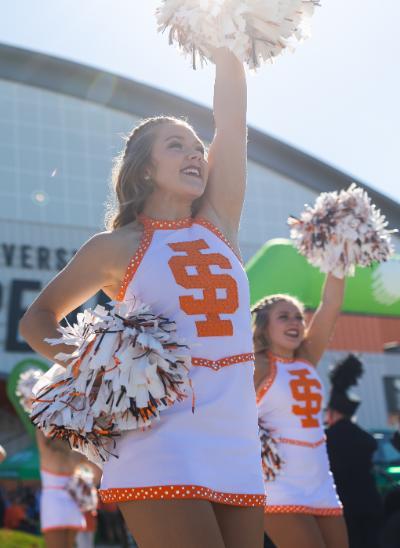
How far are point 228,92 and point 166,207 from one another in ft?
1.57

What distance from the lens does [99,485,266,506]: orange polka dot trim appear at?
193 centimetres

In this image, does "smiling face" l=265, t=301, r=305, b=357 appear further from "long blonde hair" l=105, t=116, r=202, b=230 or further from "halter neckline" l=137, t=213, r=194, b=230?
"halter neckline" l=137, t=213, r=194, b=230

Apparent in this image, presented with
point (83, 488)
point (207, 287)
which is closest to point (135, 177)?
point (207, 287)

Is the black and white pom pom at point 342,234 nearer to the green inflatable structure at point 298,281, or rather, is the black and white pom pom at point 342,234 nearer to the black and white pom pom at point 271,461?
the black and white pom pom at point 271,461

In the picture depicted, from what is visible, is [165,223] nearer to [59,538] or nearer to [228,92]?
[228,92]

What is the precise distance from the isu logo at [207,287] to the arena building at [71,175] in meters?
16.0

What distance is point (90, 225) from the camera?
67.2ft

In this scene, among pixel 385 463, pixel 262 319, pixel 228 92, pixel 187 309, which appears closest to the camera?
pixel 187 309

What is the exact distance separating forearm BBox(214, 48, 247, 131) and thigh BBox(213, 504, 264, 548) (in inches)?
48.3

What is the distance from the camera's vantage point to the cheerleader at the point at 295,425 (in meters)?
3.52

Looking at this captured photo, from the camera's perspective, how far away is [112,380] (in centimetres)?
199

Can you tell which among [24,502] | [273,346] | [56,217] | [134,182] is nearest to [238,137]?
[134,182]

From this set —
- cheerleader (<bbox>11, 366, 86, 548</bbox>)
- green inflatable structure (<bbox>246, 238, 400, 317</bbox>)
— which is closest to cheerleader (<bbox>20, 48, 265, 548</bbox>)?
green inflatable structure (<bbox>246, 238, 400, 317</bbox>)

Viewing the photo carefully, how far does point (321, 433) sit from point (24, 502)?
38.2 ft
